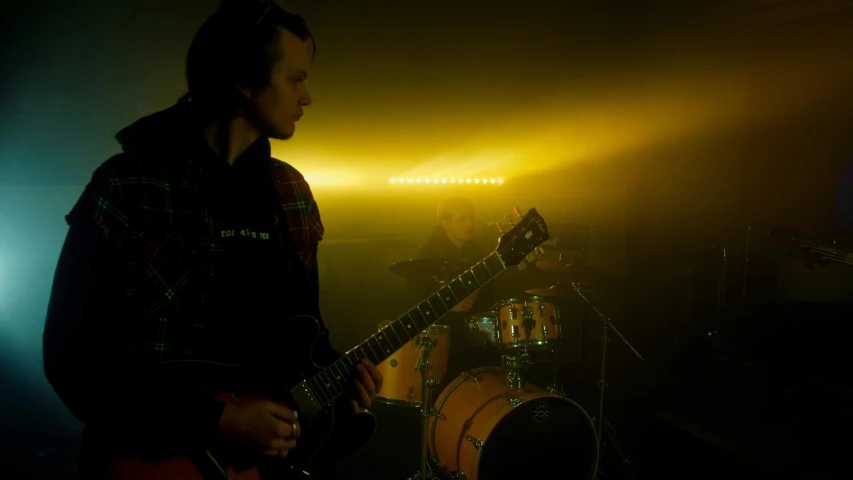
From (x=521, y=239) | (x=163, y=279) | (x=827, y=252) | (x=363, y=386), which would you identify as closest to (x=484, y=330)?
(x=521, y=239)

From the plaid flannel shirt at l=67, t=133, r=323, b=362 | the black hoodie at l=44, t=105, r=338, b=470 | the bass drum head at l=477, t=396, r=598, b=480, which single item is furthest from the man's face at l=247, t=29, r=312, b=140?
the bass drum head at l=477, t=396, r=598, b=480

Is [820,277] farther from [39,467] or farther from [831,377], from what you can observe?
[39,467]

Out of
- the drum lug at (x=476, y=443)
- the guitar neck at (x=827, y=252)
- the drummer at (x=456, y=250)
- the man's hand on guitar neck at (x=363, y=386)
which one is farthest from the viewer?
the drummer at (x=456, y=250)

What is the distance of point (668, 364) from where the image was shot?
6.32 m

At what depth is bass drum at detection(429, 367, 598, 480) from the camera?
326 centimetres

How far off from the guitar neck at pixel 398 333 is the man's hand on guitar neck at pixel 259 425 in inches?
6.5

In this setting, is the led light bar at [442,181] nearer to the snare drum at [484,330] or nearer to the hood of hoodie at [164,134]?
the snare drum at [484,330]

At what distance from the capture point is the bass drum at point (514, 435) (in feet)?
10.7

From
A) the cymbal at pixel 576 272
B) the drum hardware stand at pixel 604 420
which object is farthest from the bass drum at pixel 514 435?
the cymbal at pixel 576 272

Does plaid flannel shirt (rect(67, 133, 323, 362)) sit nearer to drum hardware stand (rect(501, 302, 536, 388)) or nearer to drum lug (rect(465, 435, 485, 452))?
drum lug (rect(465, 435, 485, 452))

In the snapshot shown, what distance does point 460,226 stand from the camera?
524 centimetres

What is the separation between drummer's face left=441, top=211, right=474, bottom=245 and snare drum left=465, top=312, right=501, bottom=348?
1343 millimetres

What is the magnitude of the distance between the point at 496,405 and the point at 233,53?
100 inches

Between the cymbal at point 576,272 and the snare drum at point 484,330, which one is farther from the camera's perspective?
the cymbal at point 576,272
